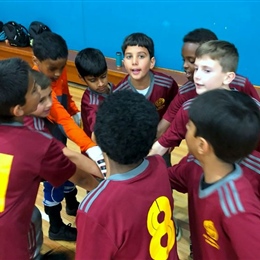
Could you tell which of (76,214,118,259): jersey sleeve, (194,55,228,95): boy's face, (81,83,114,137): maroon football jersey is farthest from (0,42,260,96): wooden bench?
(76,214,118,259): jersey sleeve

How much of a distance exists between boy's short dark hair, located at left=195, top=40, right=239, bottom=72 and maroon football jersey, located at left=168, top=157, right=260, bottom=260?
1.94 ft

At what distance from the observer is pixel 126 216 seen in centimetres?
92

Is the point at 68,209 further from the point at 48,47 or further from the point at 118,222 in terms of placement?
the point at 118,222

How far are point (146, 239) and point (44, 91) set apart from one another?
725 mm

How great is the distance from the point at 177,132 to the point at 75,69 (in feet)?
9.70

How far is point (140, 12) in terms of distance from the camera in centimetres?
380

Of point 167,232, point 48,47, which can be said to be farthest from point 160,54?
point 167,232

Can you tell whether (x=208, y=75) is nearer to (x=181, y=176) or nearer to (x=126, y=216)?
(x=181, y=176)

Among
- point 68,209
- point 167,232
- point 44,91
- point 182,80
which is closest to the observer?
point 167,232

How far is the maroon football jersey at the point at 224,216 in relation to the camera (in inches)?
35.0

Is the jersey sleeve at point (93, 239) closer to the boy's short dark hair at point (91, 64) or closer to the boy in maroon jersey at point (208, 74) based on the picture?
the boy in maroon jersey at point (208, 74)

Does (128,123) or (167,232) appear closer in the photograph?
(128,123)

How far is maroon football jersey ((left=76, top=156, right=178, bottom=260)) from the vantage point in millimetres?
900

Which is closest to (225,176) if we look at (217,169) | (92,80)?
(217,169)
